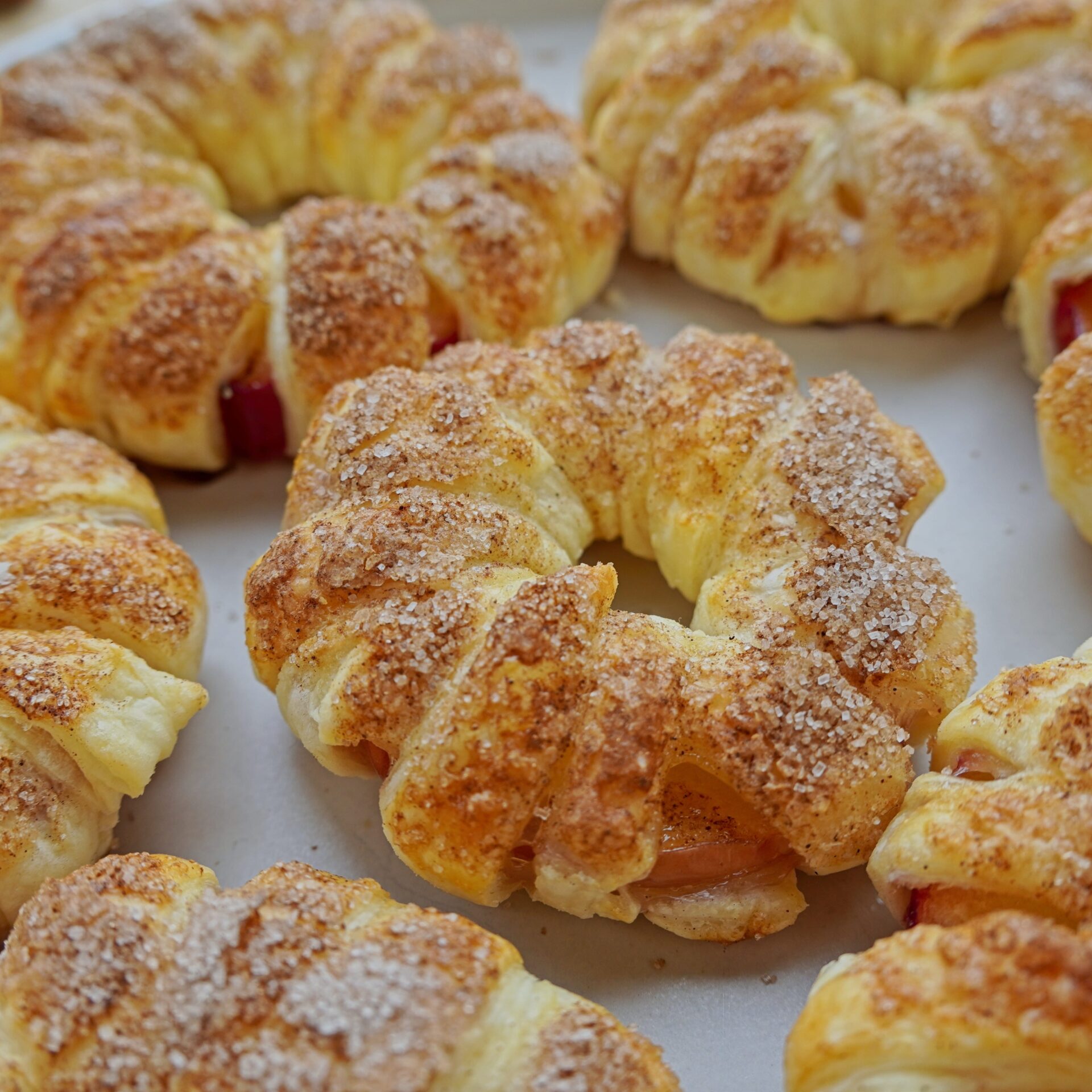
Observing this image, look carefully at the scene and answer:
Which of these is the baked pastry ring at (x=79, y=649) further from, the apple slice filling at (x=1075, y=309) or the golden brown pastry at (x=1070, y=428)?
the apple slice filling at (x=1075, y=309)

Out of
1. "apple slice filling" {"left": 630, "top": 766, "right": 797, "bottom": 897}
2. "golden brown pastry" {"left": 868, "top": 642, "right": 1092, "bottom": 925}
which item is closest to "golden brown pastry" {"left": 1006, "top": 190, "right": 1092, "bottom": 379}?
"golden brown pastry" {"left": 868, "top": 642, "right": 1092, "bottom": 925}

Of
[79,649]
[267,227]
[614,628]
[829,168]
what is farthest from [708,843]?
[267,227]

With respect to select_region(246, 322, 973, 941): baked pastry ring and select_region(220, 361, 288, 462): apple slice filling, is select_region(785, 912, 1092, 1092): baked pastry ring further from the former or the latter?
select_region(220, 361, 288, 462): apple slice filling

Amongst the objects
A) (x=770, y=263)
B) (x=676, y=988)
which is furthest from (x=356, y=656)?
(x=770, y=263)

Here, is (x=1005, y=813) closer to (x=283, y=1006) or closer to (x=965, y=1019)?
(x=965, y=1019)

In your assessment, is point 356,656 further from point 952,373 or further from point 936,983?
point 952,373

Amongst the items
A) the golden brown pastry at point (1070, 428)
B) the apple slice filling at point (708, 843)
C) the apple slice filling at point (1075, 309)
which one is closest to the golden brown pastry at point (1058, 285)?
the apple slice filling at point (1075, 309)
